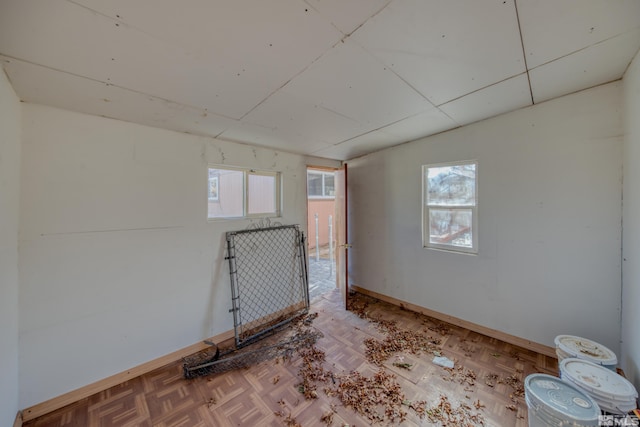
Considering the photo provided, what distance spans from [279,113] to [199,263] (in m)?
1.78

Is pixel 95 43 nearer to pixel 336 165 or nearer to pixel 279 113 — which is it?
pixel 279 113

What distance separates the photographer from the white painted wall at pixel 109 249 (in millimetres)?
1726

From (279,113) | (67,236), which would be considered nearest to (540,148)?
(279,113)

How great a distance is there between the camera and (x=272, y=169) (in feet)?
10.5

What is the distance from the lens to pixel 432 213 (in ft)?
10.4

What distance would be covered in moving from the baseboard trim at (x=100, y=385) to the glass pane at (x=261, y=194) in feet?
5.46

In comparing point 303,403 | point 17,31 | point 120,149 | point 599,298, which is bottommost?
point 303,403

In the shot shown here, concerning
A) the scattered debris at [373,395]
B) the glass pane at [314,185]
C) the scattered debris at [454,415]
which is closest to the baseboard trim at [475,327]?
the scattered debris at [454,415]

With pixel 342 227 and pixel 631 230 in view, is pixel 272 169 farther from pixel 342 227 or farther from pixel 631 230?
pixel 631 230

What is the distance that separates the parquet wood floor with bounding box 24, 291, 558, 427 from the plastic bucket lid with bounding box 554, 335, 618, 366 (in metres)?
0.39

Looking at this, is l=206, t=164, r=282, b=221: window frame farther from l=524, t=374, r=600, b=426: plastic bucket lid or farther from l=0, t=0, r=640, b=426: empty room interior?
l=524, t=374, r=600, b=426: plastic bucket lid

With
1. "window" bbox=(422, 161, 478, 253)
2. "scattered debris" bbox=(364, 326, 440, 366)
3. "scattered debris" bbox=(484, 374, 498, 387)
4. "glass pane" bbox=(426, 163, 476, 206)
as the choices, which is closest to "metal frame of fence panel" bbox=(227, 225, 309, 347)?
"scattered debris" bbox=(364, 326, 440, 366)

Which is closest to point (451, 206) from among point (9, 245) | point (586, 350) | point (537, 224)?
point (537, 224)

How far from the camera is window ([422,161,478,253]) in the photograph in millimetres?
2803
